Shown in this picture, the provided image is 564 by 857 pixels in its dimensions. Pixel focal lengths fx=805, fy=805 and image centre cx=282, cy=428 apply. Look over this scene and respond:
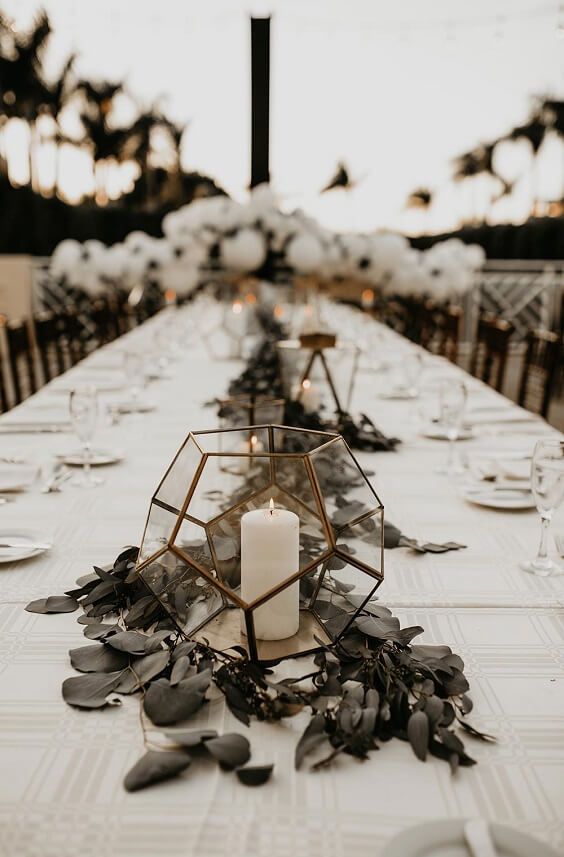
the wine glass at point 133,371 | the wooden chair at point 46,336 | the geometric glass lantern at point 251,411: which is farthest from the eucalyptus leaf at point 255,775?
the wooden chair at point 46,336

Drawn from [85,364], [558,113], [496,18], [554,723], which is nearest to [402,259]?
[85,364]

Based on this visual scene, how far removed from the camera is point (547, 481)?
3.72ft

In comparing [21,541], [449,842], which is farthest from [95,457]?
[449,842]

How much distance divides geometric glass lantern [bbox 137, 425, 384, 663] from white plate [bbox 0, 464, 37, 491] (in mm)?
719

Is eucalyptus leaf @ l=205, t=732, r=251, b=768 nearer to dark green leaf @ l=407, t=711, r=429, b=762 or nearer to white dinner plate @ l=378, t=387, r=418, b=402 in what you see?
dark green leaf @ l=407, t=711, r=429, b=762

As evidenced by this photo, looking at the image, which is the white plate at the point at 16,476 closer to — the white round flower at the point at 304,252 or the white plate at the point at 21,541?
the white plate at the point at 21,541

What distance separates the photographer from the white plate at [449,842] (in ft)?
1.90

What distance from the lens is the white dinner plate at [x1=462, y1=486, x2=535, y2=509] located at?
1.48 meters

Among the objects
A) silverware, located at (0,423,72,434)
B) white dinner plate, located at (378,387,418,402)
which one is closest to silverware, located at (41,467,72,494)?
silverware, located at (0,423,72,434)

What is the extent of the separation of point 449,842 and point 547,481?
2.09ft

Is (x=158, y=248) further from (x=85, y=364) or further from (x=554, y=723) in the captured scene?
(x=554, y=723)

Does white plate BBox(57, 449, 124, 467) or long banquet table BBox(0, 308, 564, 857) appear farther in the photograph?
white plate BBox(57, 449, 124, 467)

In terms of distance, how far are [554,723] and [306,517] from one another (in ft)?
1.11

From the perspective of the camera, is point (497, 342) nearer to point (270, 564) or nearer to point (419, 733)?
point (270, 564)
